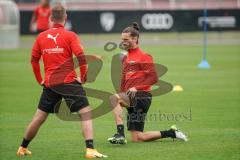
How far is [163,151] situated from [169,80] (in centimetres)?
1095

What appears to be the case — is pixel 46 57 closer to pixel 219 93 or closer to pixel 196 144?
pixel 196 144

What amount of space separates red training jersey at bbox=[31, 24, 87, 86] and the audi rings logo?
28751mm

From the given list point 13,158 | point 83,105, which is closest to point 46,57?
→ point 83,105

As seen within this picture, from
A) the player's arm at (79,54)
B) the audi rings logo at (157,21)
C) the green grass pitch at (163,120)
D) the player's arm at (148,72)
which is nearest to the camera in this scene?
the player's arm at (79,54)

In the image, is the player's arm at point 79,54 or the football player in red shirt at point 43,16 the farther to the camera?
the football player in red shirt at point 43,16

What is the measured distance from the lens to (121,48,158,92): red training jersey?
11625 mm

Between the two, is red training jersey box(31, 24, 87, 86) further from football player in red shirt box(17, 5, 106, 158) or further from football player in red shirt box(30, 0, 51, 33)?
football player in red shirt box(30, 0, 51, 33)

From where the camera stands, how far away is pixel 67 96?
10.2 m

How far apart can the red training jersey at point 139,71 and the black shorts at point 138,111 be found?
15cm

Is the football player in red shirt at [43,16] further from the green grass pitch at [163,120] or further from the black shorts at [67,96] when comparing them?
the black shorts at [67,96]

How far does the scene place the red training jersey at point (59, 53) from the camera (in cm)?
1006

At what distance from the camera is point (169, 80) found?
21641 millimetres

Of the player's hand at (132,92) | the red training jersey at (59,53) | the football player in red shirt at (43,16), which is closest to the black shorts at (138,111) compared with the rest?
the player's hand at (132,92)

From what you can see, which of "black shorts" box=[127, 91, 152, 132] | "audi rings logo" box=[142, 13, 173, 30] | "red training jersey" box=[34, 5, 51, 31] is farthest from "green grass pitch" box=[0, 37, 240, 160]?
"audi rings logo" box=[142, 13, 173, 30]
